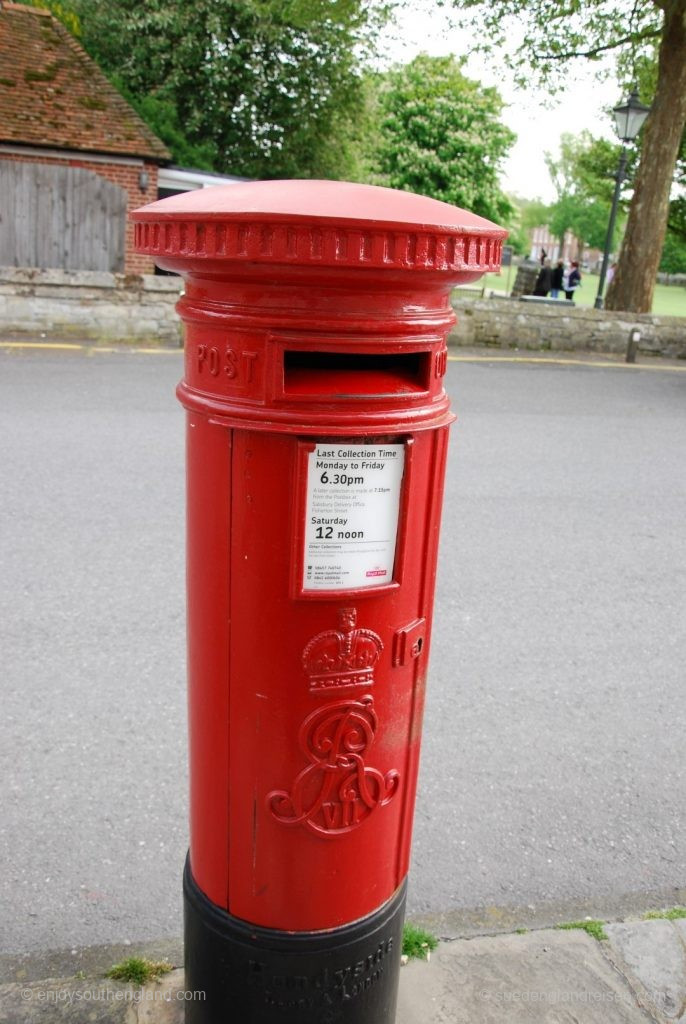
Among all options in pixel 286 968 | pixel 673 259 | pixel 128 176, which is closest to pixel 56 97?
pixel 128 176

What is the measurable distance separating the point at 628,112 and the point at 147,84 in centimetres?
1332

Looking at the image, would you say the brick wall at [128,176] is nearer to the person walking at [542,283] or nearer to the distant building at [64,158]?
the distant building at [64,158]

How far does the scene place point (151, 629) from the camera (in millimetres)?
4305

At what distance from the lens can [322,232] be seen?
143 cm

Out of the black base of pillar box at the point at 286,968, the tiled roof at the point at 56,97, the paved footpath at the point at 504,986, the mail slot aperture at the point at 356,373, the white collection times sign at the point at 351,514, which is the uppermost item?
the tiled roof at the point at 56,97

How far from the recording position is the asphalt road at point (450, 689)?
116 inches

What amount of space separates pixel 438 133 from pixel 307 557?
34.1 metres

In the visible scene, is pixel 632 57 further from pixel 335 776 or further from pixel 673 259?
pixel 673 259

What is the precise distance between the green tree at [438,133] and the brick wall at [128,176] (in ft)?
53.8

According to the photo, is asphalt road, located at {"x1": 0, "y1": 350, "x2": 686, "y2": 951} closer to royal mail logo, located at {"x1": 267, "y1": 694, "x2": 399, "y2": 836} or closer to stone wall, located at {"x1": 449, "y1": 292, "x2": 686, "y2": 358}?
royal mail logo, located at {"x1": 267, "y1": 694, "x2": 399, "y2": 836}

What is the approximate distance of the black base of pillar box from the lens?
1944 millimetres

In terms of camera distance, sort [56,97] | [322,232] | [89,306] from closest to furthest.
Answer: [322,232] < [89,306] < [56,97]

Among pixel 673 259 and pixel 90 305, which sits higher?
pixel 673 259

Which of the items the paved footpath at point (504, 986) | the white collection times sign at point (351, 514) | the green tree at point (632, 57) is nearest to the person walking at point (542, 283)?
the green tree at point (632, 57)
